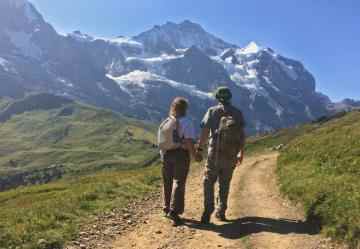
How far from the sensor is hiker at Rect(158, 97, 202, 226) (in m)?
15.6

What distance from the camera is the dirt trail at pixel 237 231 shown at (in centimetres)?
1328

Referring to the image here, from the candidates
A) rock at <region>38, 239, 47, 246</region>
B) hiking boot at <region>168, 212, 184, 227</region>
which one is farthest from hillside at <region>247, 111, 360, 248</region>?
rock at <region>38, 239, 47, 246</region>

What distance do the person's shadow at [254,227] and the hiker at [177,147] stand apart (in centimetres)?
82

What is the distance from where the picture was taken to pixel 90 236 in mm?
14688

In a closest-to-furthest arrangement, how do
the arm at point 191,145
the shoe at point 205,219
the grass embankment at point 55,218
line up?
the grass embankment at point 55,218, the arm at point 191,145, the shoe at point 205,219

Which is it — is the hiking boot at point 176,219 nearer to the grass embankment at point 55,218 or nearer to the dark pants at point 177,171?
the dark pants at point 177,171

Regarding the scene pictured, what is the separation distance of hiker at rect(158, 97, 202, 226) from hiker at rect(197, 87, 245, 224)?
45 cm

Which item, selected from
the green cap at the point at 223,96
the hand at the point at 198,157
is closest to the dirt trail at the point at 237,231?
the hand at the point at 198,157

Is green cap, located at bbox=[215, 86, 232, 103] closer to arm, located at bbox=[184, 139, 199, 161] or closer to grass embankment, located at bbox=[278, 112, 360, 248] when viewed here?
arm, located at bbox=[184, 139, 199, 161]

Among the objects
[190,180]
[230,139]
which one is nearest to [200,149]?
[230,139]

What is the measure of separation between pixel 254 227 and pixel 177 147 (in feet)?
11.0

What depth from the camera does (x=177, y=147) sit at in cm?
1573

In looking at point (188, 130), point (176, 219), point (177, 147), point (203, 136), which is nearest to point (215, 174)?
point (203, 136)

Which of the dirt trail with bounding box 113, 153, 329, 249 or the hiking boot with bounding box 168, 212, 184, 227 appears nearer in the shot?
the dirt trail with bounding box 113, 153, 329, 249
